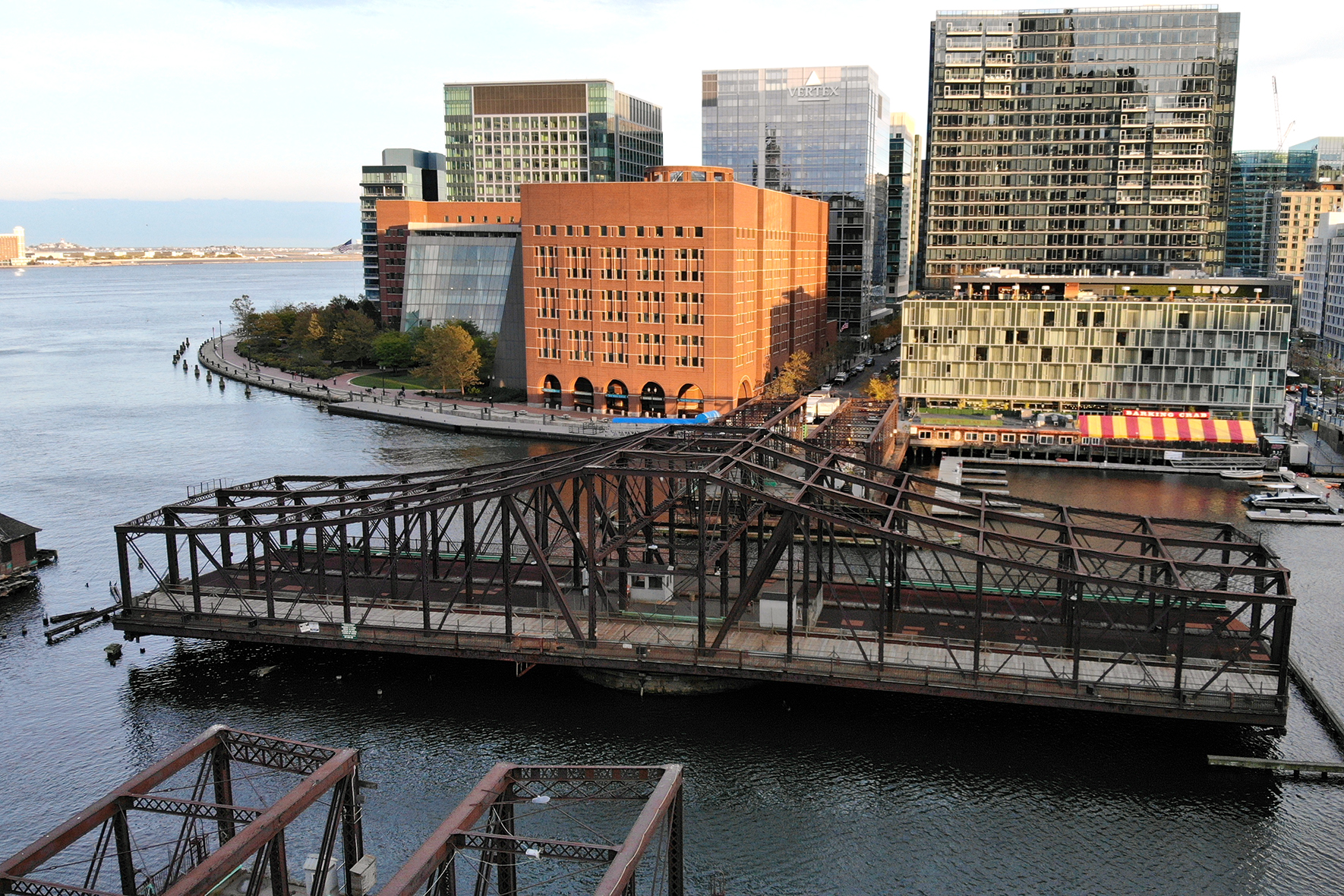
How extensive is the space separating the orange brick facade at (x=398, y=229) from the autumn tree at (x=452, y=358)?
4137 centimetres

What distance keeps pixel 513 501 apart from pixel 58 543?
39536 mm

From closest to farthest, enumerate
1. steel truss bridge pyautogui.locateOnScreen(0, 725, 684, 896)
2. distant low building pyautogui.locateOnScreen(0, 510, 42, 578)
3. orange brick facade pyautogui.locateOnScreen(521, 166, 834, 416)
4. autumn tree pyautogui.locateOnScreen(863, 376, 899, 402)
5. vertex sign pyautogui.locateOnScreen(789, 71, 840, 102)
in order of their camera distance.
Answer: steel truss bridge pyautogui.locateOnScreen(0, 725, 684, 896)
distant low building pyautogui.locateOnScreen(0, 510, 42, 578)
orange brick facade pyautogui.locateOnScreen(521, 166, 834, 416)
autumn tree pyautogui.locateOnScreen(863, 376, 899, 402)
vertex sign pyautogui.locateOnScreen(789, 71, 840, 102)

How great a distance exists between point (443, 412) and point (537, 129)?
10459 cm

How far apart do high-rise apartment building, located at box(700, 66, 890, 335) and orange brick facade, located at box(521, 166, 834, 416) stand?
2166 inches

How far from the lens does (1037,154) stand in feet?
A: 476

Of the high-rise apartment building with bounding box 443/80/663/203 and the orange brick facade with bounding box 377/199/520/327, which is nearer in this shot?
the orange brick facade with bounding box 377/199/520/327

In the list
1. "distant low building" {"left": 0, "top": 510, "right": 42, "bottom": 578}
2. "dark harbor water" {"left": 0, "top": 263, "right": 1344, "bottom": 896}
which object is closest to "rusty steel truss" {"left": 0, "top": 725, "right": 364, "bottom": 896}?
"dark harbor water" {"left": 0, "top": 263, "right": 1344, "bottom": 896}

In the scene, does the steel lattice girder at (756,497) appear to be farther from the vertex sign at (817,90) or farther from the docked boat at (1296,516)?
the vertex sign at (817,90)

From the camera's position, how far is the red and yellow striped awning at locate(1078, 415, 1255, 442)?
9044 cm

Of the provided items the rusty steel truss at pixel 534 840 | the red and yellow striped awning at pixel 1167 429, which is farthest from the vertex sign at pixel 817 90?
the rusty steel truss at pixel 534 840

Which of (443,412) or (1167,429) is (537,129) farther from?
(1167,429)

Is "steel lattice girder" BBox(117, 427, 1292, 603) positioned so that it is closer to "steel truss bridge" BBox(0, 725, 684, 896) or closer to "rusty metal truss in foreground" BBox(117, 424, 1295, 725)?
"rusty metal truss in foreground" BBox(117, 424, 1295, 725)

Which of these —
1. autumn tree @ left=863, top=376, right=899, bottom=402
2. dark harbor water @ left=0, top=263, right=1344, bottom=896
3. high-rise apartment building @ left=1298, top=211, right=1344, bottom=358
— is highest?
high-rise apartment building @ left=1298, top=211, right=1344, bottom=358

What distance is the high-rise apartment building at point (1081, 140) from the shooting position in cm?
13912
